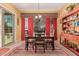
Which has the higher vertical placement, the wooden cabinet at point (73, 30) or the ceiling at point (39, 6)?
the ceiling at point (39, 6)

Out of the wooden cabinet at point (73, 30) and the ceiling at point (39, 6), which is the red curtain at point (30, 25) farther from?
the wooden cabinet at point (73, 30)

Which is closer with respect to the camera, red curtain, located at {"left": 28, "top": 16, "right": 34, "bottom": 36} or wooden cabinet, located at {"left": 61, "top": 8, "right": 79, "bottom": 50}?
wooden cabinet, located at {"left": 61, "top": 8, "right": 79, "bottom": 50}

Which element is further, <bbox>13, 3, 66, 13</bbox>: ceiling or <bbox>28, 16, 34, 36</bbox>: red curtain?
<bbox>28, 16, 34, 36</bbox>: red curtain

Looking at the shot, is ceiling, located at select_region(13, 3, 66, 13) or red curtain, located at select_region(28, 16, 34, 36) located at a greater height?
ceiling, located at select_region(13, 3, 66, 13)

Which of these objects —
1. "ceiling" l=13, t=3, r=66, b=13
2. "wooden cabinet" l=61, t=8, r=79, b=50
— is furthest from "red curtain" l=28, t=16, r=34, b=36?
"wooden cabinet" l=61, t=8, r=79, b=50

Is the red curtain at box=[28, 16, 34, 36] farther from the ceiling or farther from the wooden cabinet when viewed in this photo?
the wooden cabinet

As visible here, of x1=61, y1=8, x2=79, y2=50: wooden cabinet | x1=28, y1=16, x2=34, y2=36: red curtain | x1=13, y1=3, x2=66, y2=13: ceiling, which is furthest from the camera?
x1=28, y1=16, x2=34, y2=36: red curtain

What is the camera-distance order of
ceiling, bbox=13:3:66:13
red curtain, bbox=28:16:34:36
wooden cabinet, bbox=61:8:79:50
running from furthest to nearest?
red curtain, bbox=28:16:34:36 → ceiling, bbox=13:3:66:13 → wooden cabinet, bbox=61:8:79:50

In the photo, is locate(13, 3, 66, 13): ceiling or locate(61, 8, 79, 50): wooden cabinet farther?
locate(13, 3, 66, 13): ceiling

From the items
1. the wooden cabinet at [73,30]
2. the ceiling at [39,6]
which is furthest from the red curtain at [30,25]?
the wooden cabinet at [73,30]

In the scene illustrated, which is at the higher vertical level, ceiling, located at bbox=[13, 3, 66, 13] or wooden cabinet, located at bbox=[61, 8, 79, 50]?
ceiling, located at bbox=[13, 3, 66, 13]

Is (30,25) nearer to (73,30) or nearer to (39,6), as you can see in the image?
(39,6)

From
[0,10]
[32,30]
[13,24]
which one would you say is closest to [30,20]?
[32,30]

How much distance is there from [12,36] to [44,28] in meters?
4.39
